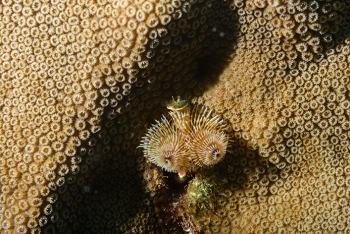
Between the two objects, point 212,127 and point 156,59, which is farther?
point 212,127

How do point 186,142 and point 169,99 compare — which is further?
point 169,99

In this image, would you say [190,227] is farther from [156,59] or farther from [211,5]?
[211,5]

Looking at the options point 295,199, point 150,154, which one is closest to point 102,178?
point 150,154

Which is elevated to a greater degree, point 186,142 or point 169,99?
point 169,99
